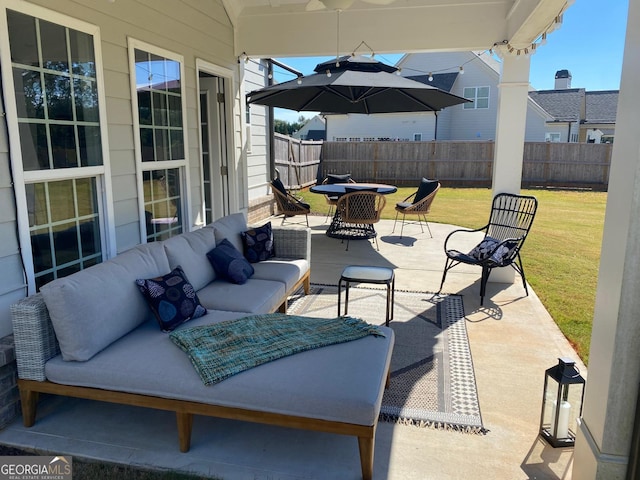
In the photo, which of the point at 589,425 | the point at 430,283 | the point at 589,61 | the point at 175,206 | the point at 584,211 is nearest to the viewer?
the point at 589,425

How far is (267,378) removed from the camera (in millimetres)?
2350

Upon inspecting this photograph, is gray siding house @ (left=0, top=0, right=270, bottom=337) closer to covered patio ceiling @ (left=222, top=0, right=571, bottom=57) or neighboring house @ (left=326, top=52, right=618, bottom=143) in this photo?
covered patio ceiling @ (left=222, top=0, right=571, bottom=57)

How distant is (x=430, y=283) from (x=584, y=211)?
24.1 feet

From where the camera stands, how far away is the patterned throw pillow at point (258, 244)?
4.54 metres

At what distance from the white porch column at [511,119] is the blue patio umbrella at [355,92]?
461mm

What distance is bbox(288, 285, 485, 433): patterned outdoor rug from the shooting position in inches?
112

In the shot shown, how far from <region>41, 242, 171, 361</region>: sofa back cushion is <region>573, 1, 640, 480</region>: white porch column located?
8.02ft

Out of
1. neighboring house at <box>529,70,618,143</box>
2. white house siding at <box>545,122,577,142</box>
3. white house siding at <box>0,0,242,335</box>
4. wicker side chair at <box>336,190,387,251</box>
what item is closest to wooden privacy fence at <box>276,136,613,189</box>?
white house siding at <box>545,122,577,142</box>

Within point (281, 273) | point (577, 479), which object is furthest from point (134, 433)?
point (577, 479)

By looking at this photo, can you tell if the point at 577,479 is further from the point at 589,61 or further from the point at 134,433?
the point at 589,61

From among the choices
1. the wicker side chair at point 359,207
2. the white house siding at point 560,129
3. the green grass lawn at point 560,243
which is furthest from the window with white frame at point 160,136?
the white house siding at point 560,129

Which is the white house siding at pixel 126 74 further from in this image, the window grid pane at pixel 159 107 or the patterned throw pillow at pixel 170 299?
the patterned throw pillow at pixel 170 299

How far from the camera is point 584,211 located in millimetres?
10922

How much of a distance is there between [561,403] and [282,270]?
8.07 feet
